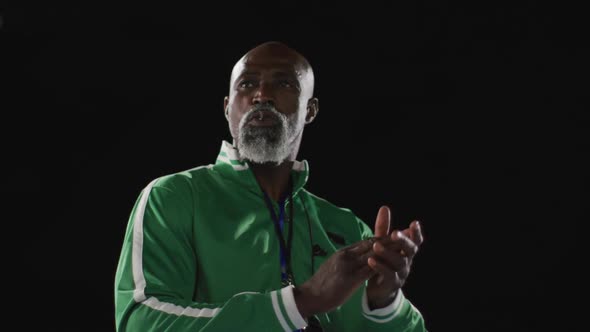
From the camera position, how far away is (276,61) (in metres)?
1.78

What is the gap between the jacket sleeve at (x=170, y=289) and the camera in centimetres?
129

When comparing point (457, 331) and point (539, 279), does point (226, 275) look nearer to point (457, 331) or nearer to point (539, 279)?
point (457, 331)

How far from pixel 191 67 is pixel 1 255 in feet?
3.53

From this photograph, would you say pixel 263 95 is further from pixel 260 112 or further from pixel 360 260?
pixel 360 260

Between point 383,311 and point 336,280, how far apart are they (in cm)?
26

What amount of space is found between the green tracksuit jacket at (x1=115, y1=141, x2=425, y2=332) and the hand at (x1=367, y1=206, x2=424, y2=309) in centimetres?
13

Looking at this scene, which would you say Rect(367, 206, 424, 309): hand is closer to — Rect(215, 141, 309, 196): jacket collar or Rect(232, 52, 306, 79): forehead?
Rect(215, 141, 309, 196): jacket collar

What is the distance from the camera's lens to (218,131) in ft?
9.79

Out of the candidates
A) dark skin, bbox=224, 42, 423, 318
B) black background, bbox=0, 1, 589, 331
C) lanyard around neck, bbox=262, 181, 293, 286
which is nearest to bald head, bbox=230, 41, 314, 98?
dark skin, bbox=224, 42, 423, 318

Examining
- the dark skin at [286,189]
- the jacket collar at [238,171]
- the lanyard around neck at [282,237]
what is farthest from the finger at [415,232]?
the jacket collar at [238,171]

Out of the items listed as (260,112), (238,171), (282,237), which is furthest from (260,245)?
(260,112)

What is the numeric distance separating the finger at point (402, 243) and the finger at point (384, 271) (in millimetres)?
38

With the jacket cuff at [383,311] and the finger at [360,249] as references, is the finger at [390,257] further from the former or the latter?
the jacket cuff at [383,311]

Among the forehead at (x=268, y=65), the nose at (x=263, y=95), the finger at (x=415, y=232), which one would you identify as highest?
the forehead at (x=268, y=65)
